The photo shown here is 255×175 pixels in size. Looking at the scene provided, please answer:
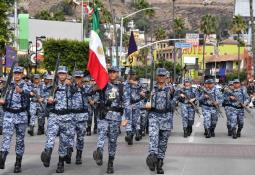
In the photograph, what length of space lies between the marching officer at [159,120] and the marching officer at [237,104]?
7.63 meters

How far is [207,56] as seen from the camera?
134750 millimetres

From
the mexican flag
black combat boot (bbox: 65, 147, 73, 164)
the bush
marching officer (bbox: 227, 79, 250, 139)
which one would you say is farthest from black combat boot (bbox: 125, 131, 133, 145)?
the bush

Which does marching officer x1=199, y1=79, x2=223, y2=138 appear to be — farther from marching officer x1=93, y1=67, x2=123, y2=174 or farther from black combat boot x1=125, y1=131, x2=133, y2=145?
marching officer x1=93, y1=67, x2=123, y2=174

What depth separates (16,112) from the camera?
11.6m

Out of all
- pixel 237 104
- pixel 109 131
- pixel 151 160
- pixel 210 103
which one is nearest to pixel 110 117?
pixel 109 131

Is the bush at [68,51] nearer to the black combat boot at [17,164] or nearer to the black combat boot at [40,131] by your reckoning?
the black combat boot at [40,131]

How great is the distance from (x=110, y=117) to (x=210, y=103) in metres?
8.11

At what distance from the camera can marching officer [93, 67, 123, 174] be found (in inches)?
463

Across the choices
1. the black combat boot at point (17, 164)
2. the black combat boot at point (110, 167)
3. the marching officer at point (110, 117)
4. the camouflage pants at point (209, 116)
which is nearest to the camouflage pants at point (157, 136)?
the marching officer at point (110, 117)

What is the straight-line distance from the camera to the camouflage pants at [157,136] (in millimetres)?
11695

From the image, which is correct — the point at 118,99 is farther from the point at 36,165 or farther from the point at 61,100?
the point at 36,165

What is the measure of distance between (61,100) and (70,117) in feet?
1.19

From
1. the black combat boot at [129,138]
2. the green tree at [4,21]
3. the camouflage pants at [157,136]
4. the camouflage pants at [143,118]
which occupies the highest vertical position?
the green tree at [4,21]

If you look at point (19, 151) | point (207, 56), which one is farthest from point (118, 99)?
point (207, 56)
